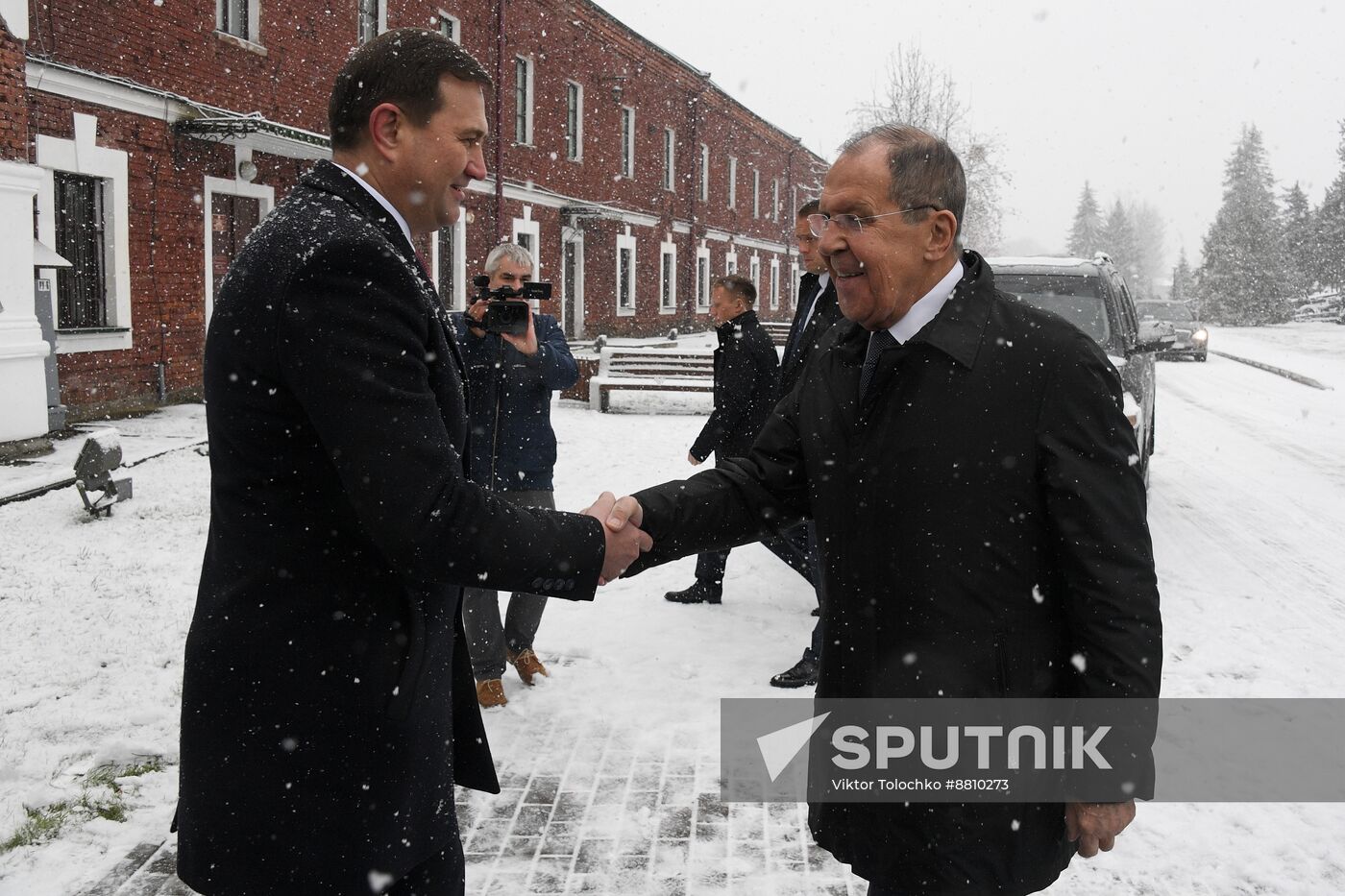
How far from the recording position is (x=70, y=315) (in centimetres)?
1386

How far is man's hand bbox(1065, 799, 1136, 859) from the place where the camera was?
232 cm

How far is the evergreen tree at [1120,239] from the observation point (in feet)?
355

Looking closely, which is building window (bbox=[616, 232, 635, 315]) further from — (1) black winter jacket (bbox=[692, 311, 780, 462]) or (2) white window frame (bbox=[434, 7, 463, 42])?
(1) black winter jacket (bbox=[692, 311, 780, 462])

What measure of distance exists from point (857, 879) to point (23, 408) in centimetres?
1081

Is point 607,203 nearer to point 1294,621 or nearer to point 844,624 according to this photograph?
point 1294,621

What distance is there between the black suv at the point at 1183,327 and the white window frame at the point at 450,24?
18222 millimetres

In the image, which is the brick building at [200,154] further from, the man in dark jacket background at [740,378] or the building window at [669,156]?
the man in dark jacket background at [740,378]

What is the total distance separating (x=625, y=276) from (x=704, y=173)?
8.17m

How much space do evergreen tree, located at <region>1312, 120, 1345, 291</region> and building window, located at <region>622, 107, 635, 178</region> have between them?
52951mm

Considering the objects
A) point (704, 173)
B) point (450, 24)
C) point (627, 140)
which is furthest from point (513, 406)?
point (704, 173)

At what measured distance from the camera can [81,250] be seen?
1393 cm

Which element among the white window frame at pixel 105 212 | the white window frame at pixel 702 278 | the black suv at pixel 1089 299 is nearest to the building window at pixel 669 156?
the white window frame at pixel 702 278

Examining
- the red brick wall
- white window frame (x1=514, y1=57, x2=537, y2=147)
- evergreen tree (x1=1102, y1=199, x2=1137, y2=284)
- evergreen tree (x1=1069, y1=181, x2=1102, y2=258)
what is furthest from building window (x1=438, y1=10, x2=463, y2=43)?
evergreen tree (x1=1069, y1=181, x2=1102, y2=258)

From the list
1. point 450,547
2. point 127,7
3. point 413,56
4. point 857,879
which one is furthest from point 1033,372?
point 127,7
